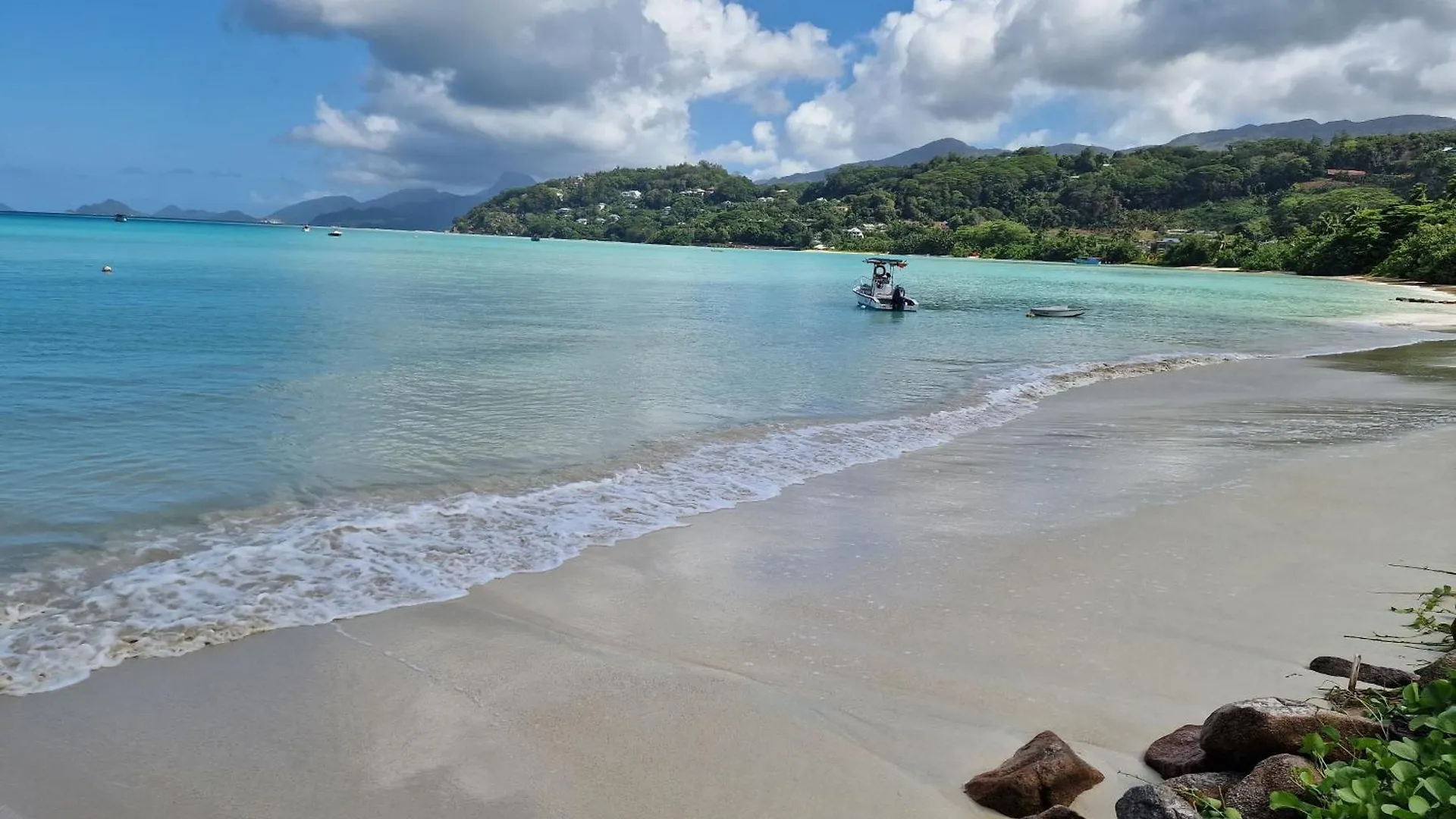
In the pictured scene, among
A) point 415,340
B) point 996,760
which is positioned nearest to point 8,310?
point 415,340

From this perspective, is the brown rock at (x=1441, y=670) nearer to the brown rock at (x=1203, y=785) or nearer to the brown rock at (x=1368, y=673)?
the brown rock at (x=1368, y=673)

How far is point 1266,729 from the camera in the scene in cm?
362

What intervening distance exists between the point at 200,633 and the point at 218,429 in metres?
7.12

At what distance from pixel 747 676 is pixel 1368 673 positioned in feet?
11.0

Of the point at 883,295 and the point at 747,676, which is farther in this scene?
the point at 883,295

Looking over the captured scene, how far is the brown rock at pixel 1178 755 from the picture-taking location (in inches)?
157

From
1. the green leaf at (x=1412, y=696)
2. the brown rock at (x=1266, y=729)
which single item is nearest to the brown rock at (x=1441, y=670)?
the green leaf at (x=1412, y=696)

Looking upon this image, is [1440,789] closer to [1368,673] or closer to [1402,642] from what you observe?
[1402,642]

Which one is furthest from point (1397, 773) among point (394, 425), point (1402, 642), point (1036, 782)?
point (394, 425)

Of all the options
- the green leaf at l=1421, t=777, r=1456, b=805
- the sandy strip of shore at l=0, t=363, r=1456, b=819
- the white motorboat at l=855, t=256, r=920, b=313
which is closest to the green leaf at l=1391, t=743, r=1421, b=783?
the green leaf at l=1421, t=777, r=1456, b=805

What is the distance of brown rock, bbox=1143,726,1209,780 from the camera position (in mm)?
3984

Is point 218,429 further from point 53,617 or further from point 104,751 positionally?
point 104,751

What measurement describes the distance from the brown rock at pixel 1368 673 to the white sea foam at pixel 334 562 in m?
5.30

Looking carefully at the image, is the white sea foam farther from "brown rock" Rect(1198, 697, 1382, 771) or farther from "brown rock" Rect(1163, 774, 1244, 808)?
"brown rock" Rect(1198, 697, 1382, 771)
